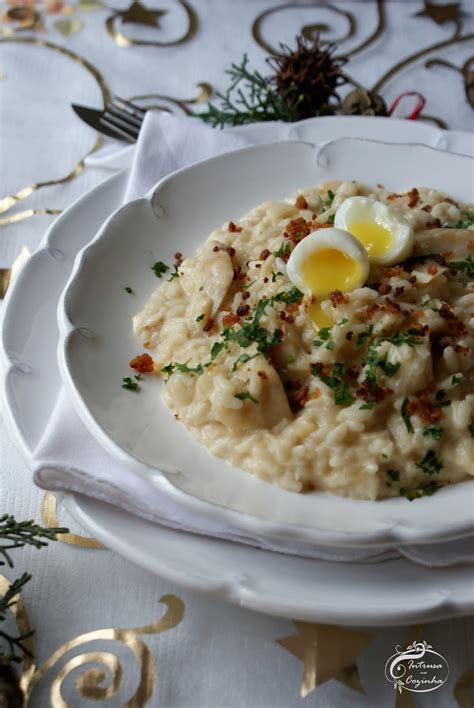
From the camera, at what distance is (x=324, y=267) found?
3006 millimetres

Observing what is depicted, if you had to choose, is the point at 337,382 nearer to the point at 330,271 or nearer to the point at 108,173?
the point at 330,271

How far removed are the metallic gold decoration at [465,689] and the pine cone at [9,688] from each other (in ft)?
4.36

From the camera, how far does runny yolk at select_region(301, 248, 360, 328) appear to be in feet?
9.84

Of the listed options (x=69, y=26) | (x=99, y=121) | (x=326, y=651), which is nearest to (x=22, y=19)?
(x=69, y=26)

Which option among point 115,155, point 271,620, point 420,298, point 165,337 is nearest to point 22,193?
point 115,155

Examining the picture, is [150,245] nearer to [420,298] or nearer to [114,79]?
[420,298]

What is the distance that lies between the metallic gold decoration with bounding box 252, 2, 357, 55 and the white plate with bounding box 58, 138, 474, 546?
1.73m

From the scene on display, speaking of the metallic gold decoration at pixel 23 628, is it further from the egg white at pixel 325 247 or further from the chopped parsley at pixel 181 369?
the egg white at pixel 325 247

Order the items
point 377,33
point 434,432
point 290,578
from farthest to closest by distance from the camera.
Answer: point 377,33, point 434,432, point 290,578

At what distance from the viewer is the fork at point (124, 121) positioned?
14.3 feet

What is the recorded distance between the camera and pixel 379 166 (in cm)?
382

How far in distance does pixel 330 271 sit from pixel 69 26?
3334 millimetres

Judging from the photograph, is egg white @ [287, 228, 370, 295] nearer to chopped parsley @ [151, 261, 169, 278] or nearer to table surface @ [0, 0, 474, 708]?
chopped parsley @ [151, 261, 169, 278]

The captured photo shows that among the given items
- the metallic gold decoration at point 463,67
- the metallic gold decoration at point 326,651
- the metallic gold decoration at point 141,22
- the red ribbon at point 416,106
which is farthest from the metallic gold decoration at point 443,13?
the metallic gold decoration at point 326,651
